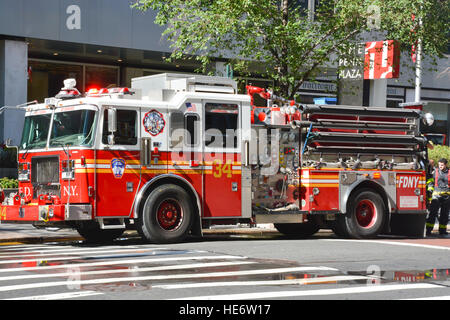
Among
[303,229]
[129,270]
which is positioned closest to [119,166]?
[129,270]

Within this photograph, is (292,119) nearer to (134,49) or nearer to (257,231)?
(257,231)

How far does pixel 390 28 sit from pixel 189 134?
287 inches

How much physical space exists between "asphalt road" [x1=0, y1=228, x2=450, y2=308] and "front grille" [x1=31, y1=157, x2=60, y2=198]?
3.52 feet

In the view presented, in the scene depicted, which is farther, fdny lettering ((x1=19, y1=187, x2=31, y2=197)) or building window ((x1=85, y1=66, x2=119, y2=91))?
building window ((x1=85, y1=66, x2=119, y2=91))

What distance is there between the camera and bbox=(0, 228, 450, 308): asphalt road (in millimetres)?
8781

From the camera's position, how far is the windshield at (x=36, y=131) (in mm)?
15164

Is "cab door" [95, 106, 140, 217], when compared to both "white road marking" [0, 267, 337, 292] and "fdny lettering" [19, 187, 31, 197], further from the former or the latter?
"white road marking" [0, 267, 337, 292]

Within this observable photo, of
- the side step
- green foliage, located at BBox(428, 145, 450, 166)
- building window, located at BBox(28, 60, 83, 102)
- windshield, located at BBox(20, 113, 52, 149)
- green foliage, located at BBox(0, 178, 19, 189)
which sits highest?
building window, located at BBox(28, 60, 83, 102)

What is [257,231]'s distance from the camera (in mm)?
19234

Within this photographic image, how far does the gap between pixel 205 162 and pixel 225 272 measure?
497 cm

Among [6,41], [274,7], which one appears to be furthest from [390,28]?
[6,41]

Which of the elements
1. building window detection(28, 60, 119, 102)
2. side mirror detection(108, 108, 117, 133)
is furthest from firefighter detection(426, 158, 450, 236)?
building window detection(28, 60, 119, 102)

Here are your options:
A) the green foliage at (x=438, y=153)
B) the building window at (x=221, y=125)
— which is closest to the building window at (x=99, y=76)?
the green foliage at (x=438, y=153)

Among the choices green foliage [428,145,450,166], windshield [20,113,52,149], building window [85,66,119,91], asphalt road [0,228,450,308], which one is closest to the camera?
asphalt road [0,228,450,308]
